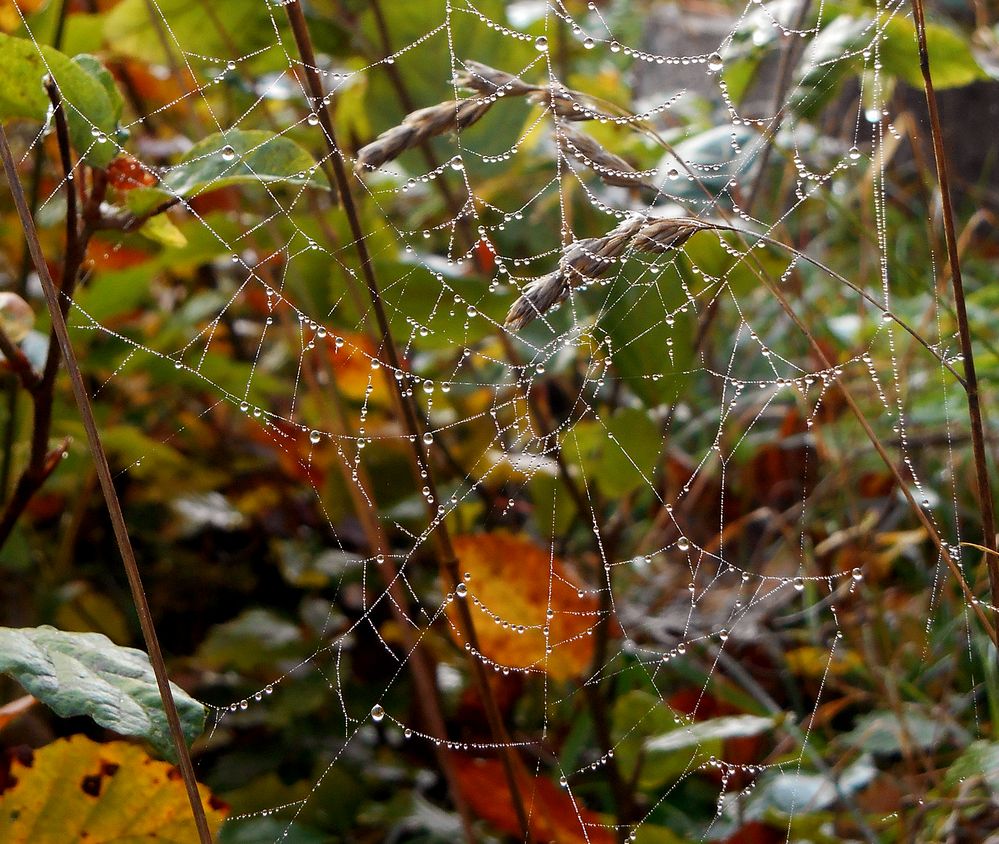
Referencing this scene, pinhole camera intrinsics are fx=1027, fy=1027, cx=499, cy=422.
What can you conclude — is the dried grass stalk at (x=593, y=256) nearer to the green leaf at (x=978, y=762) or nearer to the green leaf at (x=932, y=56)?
the green leaf at (x=978, y=762)

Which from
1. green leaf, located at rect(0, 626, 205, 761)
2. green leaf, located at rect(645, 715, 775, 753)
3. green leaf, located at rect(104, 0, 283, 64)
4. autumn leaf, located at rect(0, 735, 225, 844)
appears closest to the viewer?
green leaf, located at rect(0, 626, 205, 761)

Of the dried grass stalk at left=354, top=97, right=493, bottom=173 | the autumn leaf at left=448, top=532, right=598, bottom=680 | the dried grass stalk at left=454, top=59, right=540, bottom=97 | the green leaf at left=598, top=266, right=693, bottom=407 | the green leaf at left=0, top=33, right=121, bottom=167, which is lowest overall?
the autumn leaf at left=448, top=532, right=598, bottom=680

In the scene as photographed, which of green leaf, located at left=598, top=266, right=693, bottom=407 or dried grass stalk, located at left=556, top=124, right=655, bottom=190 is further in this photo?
green leaf, located at left=598, top=266, right=693, bottom=407

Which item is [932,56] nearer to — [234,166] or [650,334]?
[650,334]

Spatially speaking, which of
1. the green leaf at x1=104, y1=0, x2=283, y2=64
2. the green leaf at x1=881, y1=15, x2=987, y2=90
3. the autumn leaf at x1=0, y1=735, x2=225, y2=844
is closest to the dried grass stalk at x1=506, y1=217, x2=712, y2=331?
the autumn leaf at x1=0, y1=735, x2=225, y2=844

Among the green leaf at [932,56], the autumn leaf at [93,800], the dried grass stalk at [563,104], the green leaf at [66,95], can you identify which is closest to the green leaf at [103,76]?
the green leaf at [66,95]

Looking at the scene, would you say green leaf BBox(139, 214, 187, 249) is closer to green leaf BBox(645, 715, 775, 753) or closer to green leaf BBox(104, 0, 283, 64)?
green leaf BBox(104, 0, 283, 64)

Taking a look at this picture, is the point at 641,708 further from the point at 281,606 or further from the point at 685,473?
the point at 685,473

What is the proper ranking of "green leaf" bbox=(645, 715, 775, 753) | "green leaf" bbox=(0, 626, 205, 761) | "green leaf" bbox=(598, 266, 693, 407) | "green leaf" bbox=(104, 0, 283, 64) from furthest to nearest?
1. "green leaf" bbox=(104, 0, 283, 64)
2. "green leaf" bbox=(598, 266, 693, 407)
3. "green leaf" bbox=(645, 715, 775, 753)
4. "green leaf" bbox=(0, 626, 205, 761)
